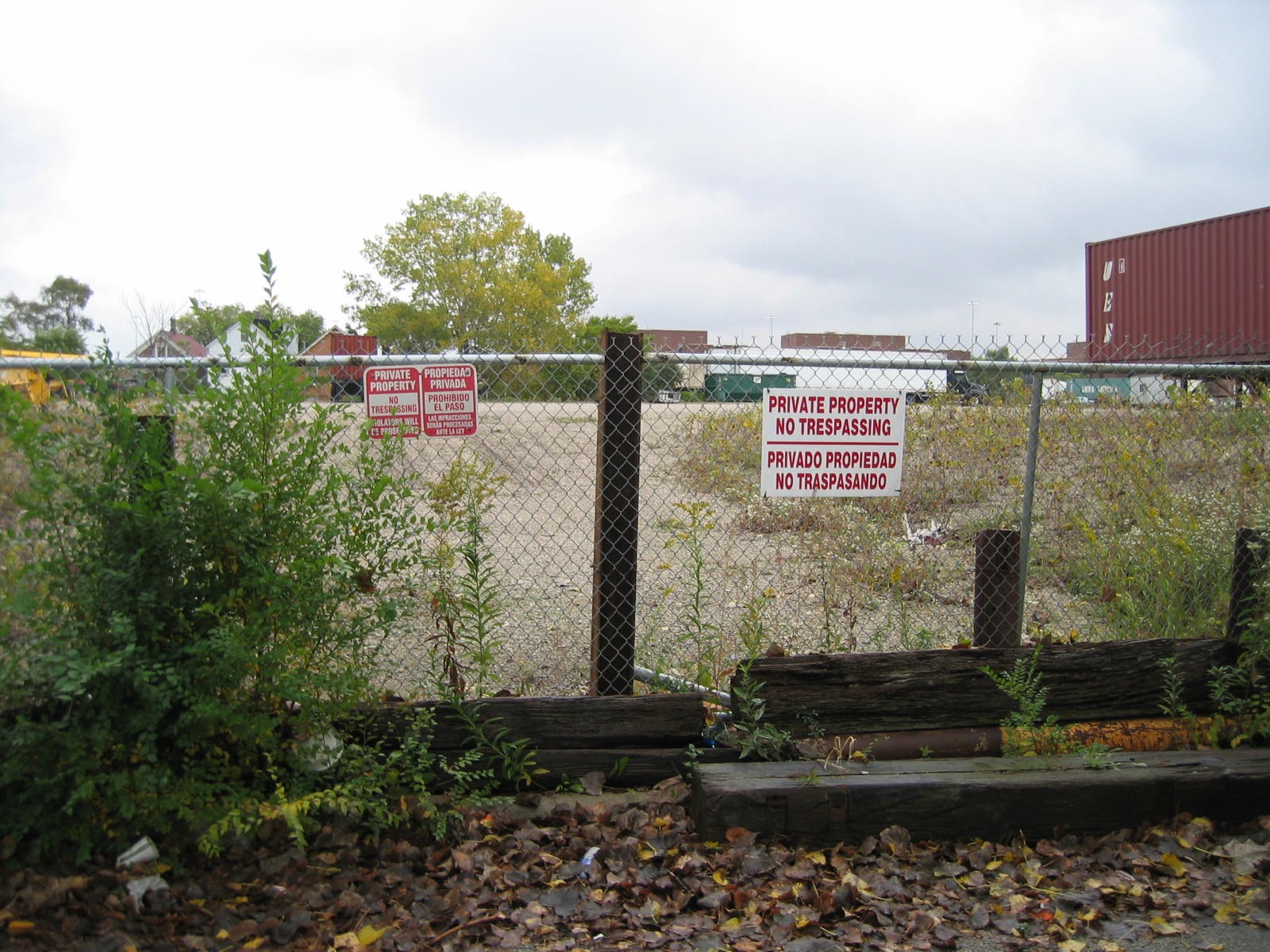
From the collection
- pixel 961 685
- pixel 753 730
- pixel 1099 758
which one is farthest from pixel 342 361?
pixel 1099 758

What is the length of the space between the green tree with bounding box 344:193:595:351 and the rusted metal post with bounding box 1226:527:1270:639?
31.8 metres

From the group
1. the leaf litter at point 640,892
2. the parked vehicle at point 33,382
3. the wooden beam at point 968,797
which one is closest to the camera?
the leaf litter at point 640,892

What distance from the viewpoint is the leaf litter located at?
9.44 ft

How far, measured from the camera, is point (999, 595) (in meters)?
4.42

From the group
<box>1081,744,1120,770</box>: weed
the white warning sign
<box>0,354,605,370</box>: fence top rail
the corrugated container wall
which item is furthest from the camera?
the corrugated container wall

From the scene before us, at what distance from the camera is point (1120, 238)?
790 inches

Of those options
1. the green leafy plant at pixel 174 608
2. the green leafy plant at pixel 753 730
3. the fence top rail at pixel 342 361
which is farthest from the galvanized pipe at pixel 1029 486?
the green leafy plant at pixel 174 608

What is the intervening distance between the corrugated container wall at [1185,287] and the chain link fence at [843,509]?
10.5 meters

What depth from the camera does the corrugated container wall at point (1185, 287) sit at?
54.6ft

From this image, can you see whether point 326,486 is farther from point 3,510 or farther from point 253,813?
point 3,510

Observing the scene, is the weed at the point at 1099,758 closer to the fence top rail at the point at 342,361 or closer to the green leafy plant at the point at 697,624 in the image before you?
the green leafy plant at the point at 697,624

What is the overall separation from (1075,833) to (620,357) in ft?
8.67

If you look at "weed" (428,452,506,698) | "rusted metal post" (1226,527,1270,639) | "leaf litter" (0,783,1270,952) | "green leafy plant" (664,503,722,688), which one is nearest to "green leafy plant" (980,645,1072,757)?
"leaf litter" (0,783,1270,952)

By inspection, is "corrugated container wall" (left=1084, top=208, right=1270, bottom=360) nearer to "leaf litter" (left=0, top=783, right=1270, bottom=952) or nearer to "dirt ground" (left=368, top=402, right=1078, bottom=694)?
"dirt ground" (left=368, top=402, right=1078, bottom=694)
